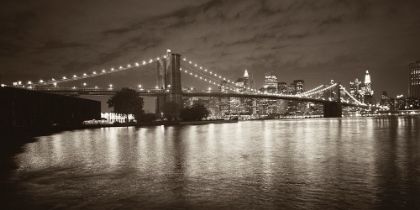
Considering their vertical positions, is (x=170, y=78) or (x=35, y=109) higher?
(x=170, y=78)

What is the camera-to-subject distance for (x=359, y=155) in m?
13.7

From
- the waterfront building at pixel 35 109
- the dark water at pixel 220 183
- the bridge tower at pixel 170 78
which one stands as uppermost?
the bridge tower at pixel 170 78

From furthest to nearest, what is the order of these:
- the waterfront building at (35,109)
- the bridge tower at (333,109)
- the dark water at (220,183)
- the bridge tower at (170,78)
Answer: the bridge tower at (333,109) → the bridge tower at (170,78) → the waterfront building at (35,109) → the dark water at (220,183)

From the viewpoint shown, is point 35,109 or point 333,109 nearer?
point 35,109

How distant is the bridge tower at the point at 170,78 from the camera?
73.9 metres

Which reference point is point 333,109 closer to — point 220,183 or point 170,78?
point 170,78

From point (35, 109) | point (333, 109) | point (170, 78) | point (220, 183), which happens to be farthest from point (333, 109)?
point (220, 183)

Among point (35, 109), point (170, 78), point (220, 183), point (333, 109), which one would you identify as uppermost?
point (170, 78)

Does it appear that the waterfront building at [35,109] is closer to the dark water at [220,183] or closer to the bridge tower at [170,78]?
A: the bridge tower at [170,78]

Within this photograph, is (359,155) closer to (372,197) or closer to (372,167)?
(372,167)

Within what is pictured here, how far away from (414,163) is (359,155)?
2.59 meters

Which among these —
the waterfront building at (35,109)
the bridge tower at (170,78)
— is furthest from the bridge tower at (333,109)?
the waterfront building at (35,109)

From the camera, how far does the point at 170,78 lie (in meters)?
76.1

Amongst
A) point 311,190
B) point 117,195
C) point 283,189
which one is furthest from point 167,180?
Result: point 311,190
